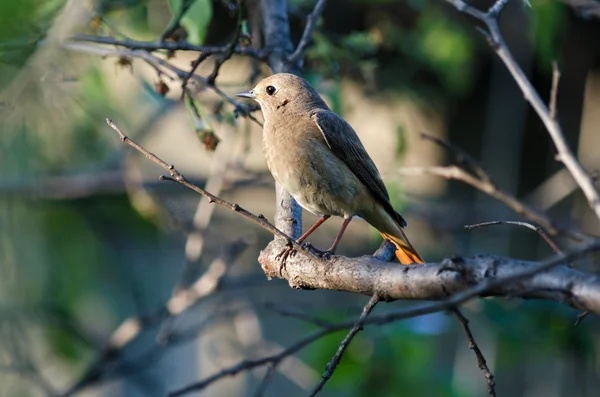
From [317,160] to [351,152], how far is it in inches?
9.0

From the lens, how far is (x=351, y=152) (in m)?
3.37

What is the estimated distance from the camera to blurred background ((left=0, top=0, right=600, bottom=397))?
13.3ft

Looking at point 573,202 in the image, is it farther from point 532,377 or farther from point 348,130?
point 348,130

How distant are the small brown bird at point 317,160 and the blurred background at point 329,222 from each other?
28 cm

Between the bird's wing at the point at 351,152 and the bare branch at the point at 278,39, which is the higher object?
the bare branch at the point at 278,39

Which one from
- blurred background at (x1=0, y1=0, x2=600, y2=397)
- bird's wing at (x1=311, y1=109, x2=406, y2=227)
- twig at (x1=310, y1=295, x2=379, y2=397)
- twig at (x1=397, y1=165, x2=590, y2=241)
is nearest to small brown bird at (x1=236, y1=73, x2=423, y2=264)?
bird's wing at (x1=311, y1=109, x2=406, y2=227)

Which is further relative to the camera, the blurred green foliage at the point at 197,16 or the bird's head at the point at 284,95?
the bird's head at the point at 284,95

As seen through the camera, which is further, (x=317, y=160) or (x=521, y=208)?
(x=317, y=160)

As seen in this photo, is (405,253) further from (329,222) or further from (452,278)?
(329,222)

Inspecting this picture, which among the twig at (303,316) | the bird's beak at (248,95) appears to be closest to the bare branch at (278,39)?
the bird's beak at (248,95)

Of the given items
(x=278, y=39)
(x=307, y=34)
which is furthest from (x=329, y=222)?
(x=307, y=34)

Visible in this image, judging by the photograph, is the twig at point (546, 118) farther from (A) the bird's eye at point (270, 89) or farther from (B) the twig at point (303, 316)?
(A) the bird's eye at point (270, 89)

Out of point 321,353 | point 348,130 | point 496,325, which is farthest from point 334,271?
point 496,325

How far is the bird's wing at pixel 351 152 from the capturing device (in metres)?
3.33
